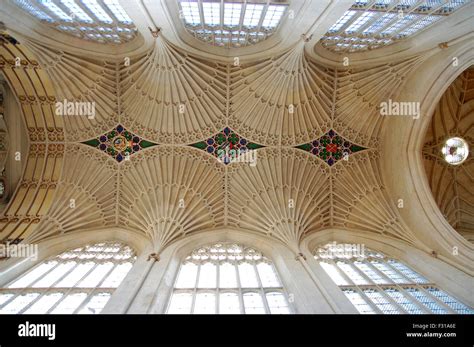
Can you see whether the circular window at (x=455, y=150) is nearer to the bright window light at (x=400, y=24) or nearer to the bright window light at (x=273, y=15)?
the bright window light at (x=400, y=24)

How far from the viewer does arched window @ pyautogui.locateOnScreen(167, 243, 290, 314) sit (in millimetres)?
8773

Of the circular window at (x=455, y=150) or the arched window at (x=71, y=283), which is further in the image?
the circular window at (x=455, y=150)

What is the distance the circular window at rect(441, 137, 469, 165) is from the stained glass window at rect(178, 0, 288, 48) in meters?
11.1

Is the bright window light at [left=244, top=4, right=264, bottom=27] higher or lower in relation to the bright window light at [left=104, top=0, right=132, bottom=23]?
lower

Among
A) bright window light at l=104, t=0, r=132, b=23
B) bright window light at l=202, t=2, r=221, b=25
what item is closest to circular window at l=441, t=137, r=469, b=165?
bright window light at l=202, t=2, r=221, b=25

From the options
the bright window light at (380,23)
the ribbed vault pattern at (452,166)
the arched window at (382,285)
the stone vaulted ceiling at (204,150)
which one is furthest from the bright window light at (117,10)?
the ribbed vault pattern at (452,166)

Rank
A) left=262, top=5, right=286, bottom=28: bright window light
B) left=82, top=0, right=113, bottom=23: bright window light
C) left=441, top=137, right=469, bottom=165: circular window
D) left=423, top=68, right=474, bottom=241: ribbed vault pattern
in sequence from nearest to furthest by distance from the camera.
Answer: left=82, top=0, right=113, bottom=23: bright window light → left=262, top=5, right=286, bottom=28: bright window light → left=423, top=68, right=474, bottom=241: ribbed vault pattern → left=441, top=137, right=469, bottom=165: circular window

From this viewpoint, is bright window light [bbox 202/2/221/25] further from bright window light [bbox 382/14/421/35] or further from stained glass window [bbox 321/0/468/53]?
bright window light [bbox 382/14/421/35]

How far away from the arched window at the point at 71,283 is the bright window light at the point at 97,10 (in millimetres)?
8944

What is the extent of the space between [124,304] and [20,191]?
8999mm

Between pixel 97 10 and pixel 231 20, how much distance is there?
467 centimetres

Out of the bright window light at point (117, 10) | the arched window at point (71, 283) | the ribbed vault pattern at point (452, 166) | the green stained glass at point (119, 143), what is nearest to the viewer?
the arched window at point (71, 283)

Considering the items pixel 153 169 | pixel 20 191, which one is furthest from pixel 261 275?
pixel 20 191

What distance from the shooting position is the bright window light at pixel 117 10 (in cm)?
993
